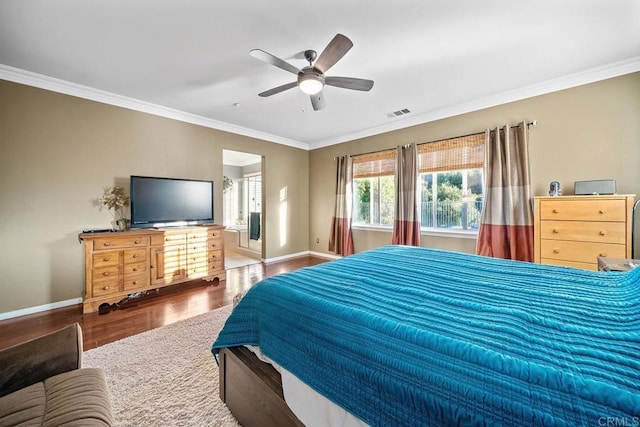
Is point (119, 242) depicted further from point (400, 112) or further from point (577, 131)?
point (577, 131)

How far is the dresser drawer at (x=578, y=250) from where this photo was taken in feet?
7.92

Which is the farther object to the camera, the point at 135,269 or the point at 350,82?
the point at 135,269

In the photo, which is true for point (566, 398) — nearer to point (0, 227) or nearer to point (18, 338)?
point (18, 338)

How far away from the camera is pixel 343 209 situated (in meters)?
5.19

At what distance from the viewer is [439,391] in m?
0.70

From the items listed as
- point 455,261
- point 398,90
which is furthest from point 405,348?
point 398,90

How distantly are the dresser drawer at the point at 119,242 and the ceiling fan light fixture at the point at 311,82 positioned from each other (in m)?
2.72

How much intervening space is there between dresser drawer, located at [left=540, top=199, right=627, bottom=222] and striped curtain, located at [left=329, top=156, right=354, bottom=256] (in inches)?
120

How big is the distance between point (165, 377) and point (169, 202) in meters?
2.51

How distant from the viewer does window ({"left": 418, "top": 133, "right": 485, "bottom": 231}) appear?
12.1 ft

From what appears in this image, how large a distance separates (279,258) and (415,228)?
9.43 feet

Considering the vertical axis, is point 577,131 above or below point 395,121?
below

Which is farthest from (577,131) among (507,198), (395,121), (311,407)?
(311,407)

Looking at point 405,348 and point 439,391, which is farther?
point 405,348
